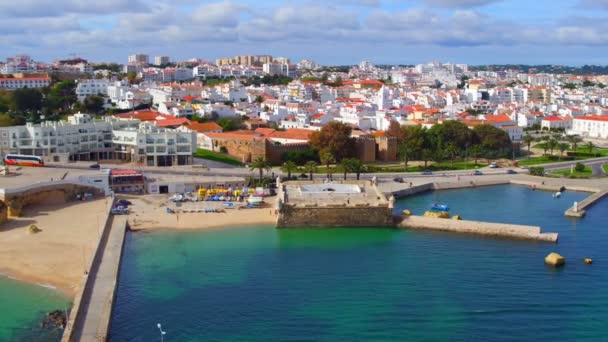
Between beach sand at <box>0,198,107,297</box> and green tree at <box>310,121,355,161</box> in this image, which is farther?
green tree at <box>310,121,355,161</box>

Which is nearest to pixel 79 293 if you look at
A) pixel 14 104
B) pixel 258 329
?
pixel 258 329

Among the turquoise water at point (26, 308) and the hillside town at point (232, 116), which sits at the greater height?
the hillside town at point (232, 116)

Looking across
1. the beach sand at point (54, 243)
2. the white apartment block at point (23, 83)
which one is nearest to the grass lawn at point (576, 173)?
the beach sand at point (54, 243)

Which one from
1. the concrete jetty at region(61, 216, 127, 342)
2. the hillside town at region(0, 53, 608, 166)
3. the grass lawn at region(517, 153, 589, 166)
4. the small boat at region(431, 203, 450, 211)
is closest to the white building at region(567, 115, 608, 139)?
the hillside town at region(0, 53, 608, 166)

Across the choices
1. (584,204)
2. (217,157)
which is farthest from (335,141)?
(584,204)

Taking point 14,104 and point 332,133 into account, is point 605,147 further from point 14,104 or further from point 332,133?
point 14,104

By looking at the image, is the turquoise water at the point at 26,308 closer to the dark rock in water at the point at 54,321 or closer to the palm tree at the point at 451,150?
the dark rock in water at the point at 54,321

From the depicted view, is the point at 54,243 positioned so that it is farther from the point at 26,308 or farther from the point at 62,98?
the point at 62,98

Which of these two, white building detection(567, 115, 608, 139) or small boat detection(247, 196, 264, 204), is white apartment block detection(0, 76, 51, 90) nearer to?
small boat detection(247, 196, 264, 204)
